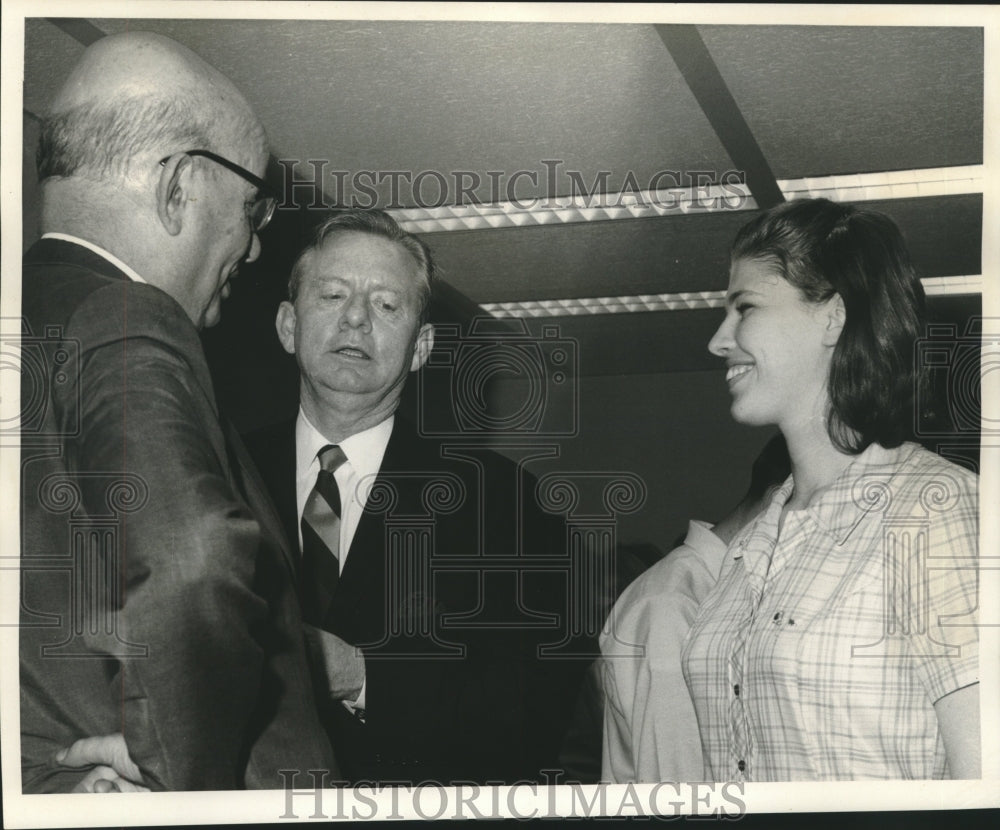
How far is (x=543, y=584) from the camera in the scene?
2.67m

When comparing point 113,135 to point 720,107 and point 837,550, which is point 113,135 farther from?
point 837,550

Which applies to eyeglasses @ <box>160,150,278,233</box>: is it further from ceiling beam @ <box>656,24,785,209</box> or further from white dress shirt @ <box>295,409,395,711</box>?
ceiling beam @ <box>656,24,785,209</box>

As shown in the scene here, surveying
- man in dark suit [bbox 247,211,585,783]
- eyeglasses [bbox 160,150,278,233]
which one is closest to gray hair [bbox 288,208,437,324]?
man in dark suit [bbox 247,211,585,783]

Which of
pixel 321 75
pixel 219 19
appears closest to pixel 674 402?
pixel 321 75

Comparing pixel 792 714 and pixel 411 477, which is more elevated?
pixel 411 477

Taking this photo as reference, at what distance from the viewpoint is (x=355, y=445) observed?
2.70 metres

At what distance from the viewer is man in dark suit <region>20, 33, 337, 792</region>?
8.28 feet

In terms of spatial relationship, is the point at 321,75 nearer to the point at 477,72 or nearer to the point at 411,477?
the point at 477,72

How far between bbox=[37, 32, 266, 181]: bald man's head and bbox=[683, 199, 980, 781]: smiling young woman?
4.21 ft

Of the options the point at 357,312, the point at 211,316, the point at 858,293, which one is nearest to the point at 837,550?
the point at 858,293

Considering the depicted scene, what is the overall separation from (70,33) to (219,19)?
13.3 inches

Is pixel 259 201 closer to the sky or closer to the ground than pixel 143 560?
closer to the sky

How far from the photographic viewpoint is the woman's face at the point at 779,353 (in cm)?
272

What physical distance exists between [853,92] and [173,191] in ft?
5.27
